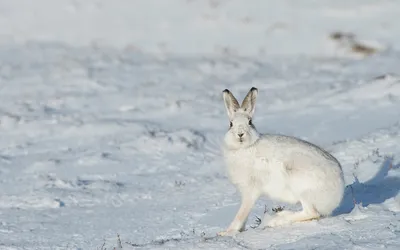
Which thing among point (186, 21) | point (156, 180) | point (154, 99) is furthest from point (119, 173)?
→ point (186, 21)

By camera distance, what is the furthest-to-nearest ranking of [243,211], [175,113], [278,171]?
→ [175,113]
[243,211]
[278,171]

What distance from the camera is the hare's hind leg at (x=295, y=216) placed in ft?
18.2

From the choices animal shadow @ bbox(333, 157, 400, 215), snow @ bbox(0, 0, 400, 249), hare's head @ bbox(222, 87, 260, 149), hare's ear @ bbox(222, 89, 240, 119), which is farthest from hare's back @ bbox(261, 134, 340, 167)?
animal shadow @ bbox(333, 157, 400, 215)

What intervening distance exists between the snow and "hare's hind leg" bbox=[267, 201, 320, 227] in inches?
4.6

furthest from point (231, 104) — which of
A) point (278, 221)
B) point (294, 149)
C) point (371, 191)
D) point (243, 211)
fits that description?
point (371, 191)

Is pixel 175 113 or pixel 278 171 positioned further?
pixel 175 113

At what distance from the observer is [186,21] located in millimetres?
15898

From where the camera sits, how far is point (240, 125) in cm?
564

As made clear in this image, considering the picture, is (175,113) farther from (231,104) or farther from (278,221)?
(278,221)

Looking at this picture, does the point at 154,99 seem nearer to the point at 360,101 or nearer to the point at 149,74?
the point at 149,74

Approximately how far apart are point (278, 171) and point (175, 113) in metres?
6.29

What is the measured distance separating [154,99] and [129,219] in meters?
4.70

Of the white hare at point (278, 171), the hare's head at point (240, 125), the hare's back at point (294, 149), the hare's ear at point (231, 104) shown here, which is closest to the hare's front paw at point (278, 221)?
the white hare at point (278, 171)

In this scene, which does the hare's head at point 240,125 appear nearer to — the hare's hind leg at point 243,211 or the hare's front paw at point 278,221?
the hare's hind leg at point 243,211
